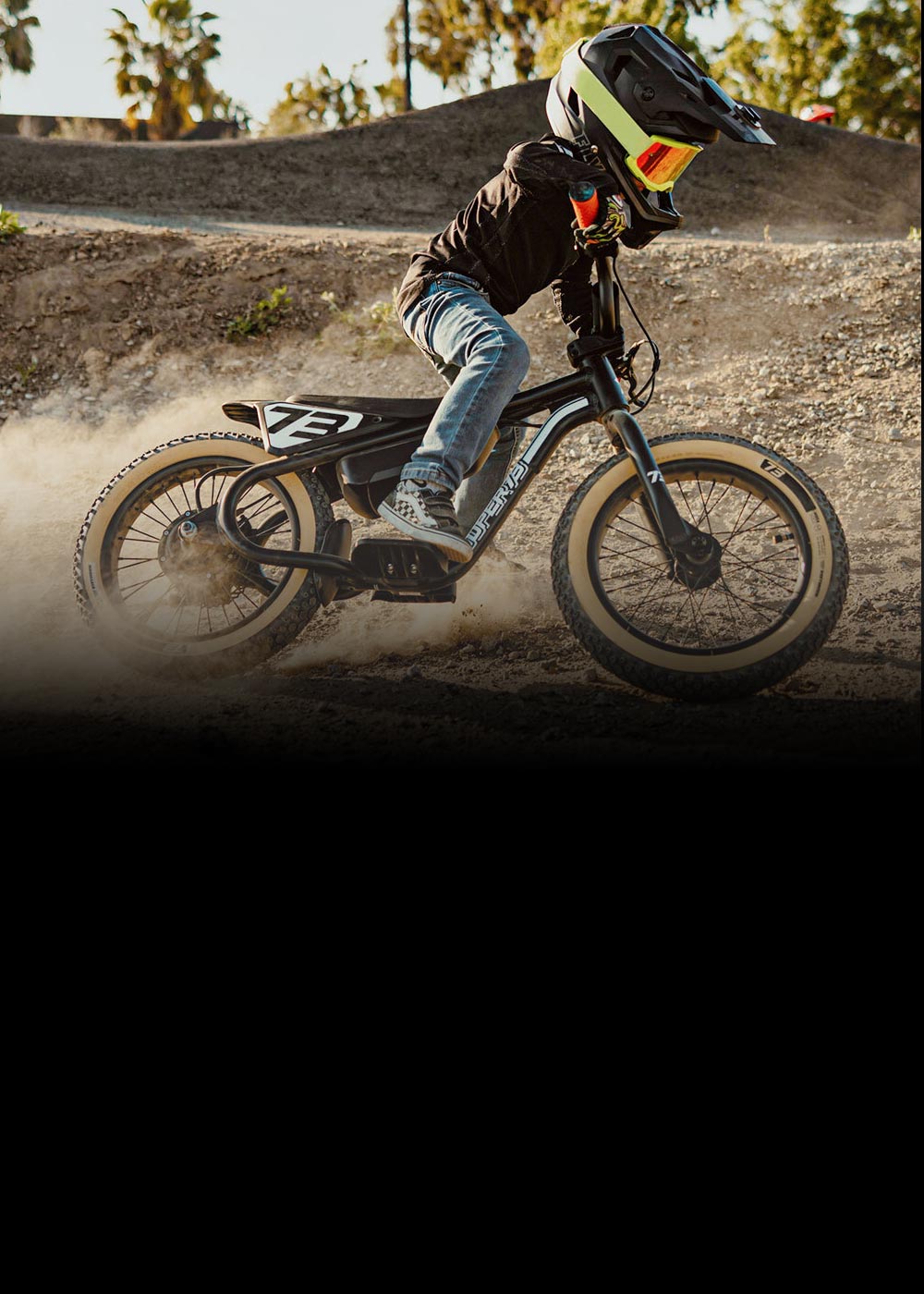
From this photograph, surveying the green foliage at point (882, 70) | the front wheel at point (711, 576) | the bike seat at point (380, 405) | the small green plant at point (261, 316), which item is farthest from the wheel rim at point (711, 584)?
the green foliage at point (882, 70)

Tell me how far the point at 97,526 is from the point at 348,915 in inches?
95.2

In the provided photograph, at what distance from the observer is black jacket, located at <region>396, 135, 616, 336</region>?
12.2ft

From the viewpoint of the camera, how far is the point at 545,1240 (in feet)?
5.56

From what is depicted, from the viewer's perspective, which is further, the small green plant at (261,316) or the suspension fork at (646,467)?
the small green plant at (261,316)

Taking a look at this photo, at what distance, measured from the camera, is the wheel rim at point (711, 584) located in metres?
3.74

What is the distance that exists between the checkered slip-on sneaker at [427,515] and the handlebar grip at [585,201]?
3.65 feet

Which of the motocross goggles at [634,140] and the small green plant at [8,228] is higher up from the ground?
the small green plant at [8,228]

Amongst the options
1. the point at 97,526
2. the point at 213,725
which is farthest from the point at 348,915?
the point at 97,526

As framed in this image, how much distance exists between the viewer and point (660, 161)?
3.72 meters

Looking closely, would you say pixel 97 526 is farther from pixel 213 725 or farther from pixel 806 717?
pixel 806 717

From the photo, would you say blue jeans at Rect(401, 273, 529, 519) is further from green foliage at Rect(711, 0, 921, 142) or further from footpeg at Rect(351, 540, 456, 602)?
green foliage at Rect(711, 0, 921, 142)

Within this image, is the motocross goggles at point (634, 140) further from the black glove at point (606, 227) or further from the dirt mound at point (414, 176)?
the dirt mound at point (414, 176)

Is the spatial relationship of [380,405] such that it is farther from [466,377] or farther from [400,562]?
[400,562]

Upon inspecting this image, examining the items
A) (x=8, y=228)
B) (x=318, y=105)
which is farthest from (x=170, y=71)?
(x=8, y=228)
